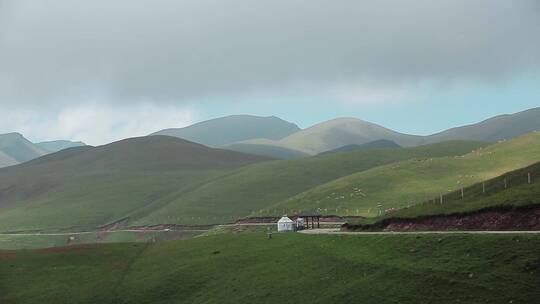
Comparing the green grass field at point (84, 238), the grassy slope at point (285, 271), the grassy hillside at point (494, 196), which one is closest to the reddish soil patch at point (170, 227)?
the green grass field at point (84, 238)

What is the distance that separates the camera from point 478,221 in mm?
58812

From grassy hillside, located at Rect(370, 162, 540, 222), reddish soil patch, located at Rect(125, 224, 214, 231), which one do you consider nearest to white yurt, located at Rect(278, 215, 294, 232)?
grassy hillside, located at Rect(370, 162, 540, 222)

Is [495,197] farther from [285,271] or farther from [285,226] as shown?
[285,226]

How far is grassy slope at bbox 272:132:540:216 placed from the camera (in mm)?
134538

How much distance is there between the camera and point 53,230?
180 meters

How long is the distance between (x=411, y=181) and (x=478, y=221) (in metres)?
91.3

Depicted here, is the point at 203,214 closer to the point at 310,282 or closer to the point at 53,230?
the point at 53,230

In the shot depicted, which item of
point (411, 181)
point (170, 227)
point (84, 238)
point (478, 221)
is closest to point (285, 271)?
point (478, 221)

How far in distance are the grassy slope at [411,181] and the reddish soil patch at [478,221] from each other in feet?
168

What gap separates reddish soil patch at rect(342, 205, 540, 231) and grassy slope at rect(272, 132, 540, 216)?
5129 centimetres

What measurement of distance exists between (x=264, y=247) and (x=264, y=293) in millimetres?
17536

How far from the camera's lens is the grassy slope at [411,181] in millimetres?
134538

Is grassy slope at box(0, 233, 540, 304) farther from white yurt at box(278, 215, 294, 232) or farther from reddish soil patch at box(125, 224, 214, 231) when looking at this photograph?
reddish soil patch at box(125, 224, 214, 231)

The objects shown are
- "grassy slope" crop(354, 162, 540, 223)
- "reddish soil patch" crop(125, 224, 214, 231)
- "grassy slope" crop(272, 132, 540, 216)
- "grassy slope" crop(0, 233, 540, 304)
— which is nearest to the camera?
"grassy slope" crop(0, 233, 540, 304)
